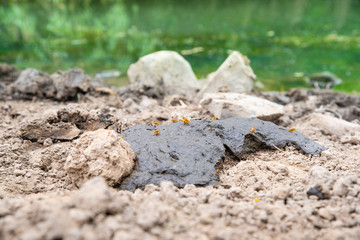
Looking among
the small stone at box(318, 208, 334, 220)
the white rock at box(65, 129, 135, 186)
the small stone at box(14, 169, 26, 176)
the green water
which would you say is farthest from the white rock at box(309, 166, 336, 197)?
the green water

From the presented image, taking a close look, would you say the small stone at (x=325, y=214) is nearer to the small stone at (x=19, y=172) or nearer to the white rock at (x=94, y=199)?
the white rock at (x=94, y=199)

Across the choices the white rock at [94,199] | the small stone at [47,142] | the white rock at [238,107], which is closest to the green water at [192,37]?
the white rock at [238,107]

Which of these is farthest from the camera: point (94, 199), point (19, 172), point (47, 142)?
point (47, 142)

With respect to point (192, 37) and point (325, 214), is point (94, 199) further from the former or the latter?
point (192, 37)

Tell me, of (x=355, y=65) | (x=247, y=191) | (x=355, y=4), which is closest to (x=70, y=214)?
(x=247, y=191)

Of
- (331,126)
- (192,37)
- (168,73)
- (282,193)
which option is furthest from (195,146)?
(192,37)

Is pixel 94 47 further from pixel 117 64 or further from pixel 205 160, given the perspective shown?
pixel 205 160
